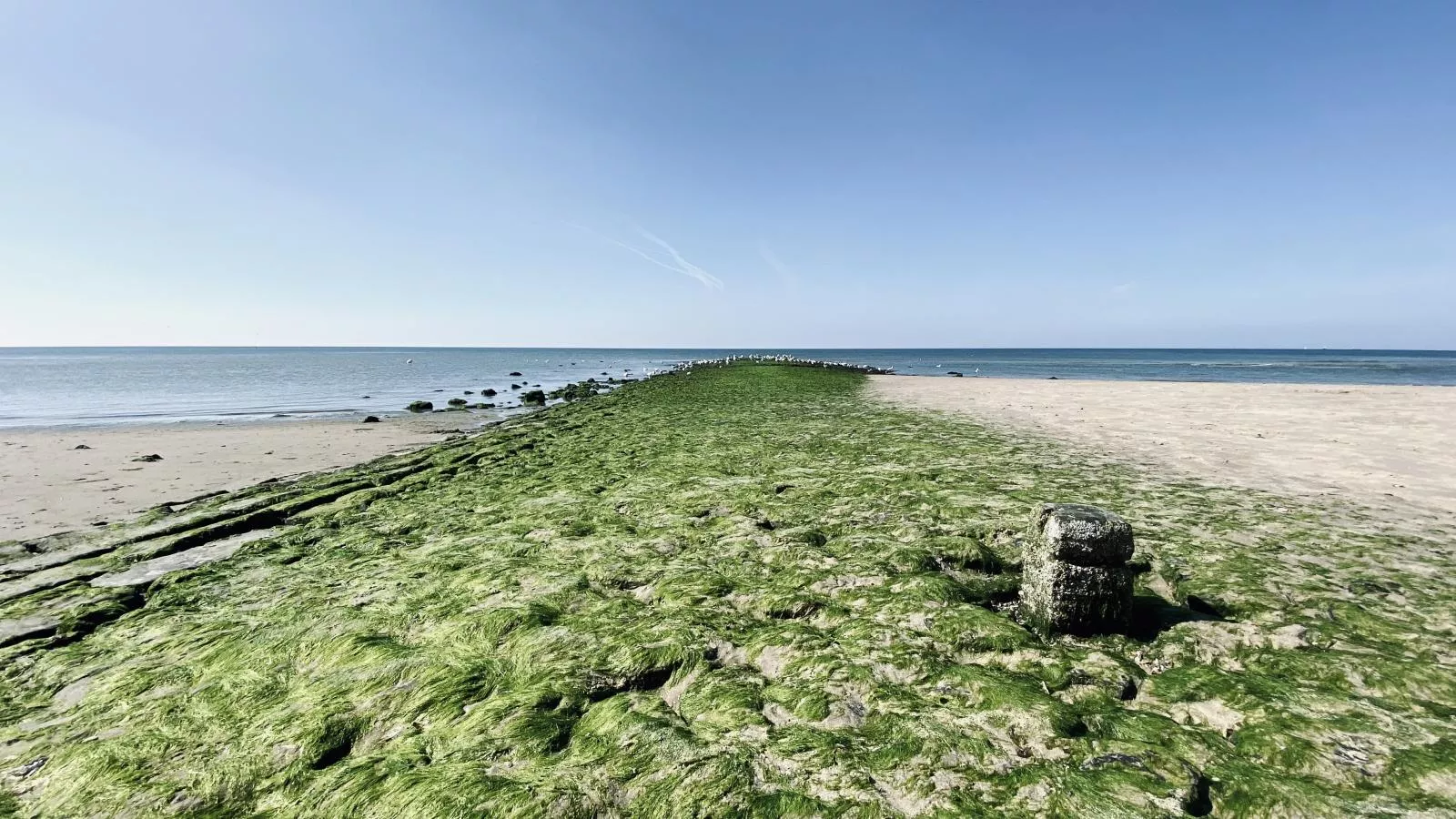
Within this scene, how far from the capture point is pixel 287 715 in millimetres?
4316

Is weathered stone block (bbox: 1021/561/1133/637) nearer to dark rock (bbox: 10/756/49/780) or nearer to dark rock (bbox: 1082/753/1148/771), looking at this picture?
dark rock (bbox: 1082/753/1148/771)

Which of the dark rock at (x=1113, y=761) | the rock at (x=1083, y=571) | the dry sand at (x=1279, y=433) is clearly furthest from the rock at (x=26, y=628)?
the dry sand at (x=1279, y=433)

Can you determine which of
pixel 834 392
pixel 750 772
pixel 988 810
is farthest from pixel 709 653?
pixel 834 392

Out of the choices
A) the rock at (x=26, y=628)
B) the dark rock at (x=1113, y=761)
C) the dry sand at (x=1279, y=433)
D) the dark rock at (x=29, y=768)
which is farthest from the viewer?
the dry sand at (x=1279, y=433)

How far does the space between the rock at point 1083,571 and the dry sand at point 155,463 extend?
14.0 meters

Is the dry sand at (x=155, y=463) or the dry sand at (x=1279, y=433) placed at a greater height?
the dry sand at (x=1279, y=433)

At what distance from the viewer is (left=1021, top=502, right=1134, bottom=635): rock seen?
4.74 meters

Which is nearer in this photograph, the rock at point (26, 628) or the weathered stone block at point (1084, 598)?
the weathered stone block at point (1084, 598)

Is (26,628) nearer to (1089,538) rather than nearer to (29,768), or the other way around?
(29,768)

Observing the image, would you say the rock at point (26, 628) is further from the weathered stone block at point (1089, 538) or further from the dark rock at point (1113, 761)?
the weathered stone block at point (1089, 538)

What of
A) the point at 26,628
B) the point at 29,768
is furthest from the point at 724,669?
the point at 26,628

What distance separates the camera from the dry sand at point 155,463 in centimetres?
1082

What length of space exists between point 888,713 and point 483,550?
5775 millimetres

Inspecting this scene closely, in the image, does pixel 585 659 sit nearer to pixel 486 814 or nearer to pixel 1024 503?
pixel 486 814
